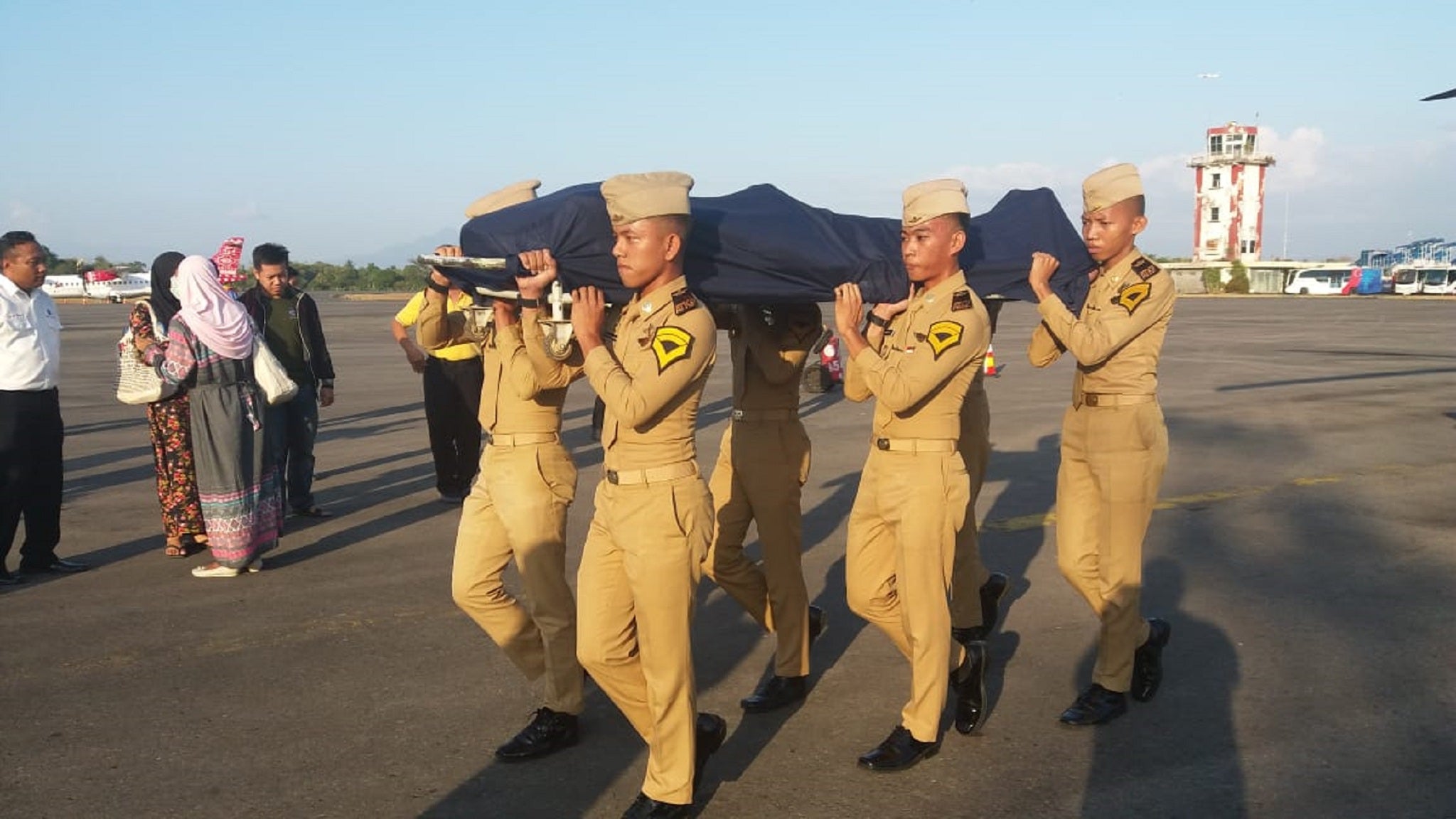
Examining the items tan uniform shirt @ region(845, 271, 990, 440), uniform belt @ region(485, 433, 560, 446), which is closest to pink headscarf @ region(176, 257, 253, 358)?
uniform belt @ region(485, 433, 560, 446)

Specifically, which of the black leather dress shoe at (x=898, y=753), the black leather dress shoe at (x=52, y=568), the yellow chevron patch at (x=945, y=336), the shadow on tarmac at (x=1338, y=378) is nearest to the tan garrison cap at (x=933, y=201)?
the yellow chevron patch at (x=945, y=336)

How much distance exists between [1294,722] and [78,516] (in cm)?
791

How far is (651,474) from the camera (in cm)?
380

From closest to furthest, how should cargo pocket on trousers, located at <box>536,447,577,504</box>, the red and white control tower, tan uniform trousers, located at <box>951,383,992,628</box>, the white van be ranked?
cargo pocket on trousers, located at <box>536,447,577,504</box> → tan uniform trousers, located at <box>951,383,992,628</box> → the white van → the red and white control tower

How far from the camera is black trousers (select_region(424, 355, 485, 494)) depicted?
849cm

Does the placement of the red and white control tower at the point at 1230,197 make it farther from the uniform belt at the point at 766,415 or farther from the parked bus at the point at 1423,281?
the uniform belt at the point at 766,415

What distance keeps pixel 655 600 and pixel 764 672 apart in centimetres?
162

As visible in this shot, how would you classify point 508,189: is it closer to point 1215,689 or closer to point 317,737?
point 317,737

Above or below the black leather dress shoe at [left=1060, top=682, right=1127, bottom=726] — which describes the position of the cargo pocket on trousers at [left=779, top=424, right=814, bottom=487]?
above

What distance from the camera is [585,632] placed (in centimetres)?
390

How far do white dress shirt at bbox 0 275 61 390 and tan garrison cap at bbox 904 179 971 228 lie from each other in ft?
17.1

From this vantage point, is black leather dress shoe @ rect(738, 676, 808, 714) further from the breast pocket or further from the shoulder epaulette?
the breast pocket

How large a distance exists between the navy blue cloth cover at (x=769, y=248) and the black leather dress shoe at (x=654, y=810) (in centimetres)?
171

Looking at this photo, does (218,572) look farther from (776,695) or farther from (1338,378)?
Answer: (1338,378)
